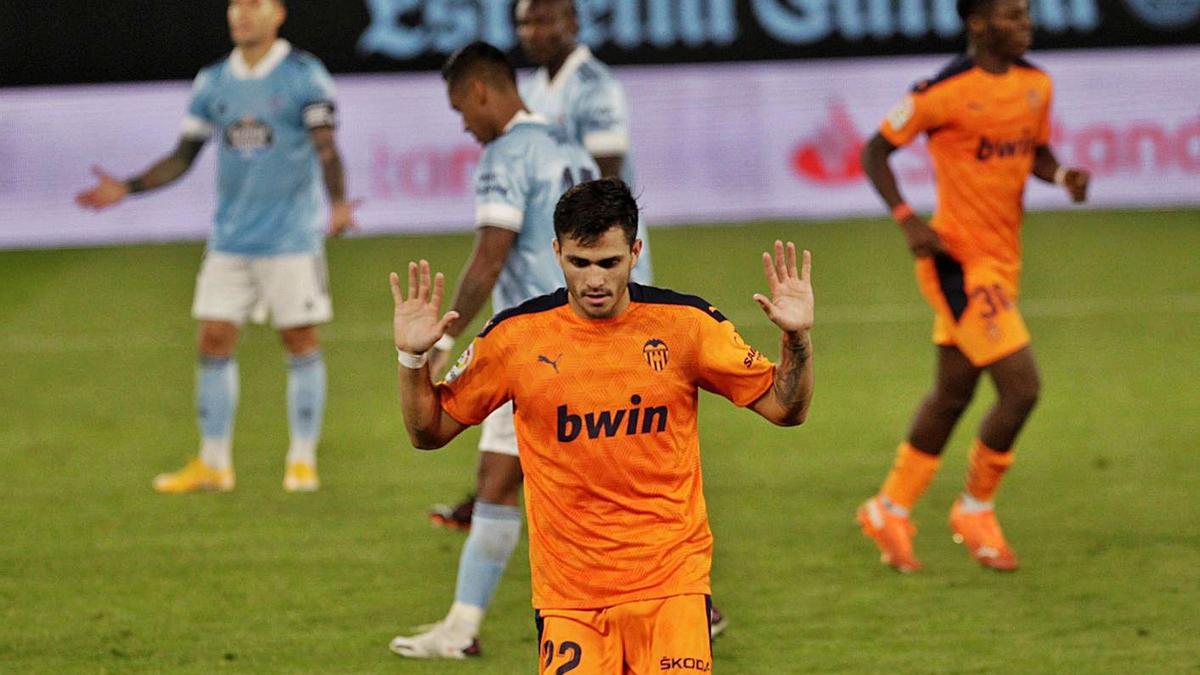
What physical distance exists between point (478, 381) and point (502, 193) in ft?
5.16

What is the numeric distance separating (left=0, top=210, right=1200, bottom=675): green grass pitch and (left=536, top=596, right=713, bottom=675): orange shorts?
5.39 feet

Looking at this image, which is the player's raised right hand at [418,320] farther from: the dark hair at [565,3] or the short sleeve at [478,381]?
the dark hair at [565,3]

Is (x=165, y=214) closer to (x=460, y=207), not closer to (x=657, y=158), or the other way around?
(x=460, y=207)

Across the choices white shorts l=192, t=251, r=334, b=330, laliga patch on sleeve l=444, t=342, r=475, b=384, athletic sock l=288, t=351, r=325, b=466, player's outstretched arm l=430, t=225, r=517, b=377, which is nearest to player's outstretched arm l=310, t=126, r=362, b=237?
white shorts l=192, t=251, r=334, b=330

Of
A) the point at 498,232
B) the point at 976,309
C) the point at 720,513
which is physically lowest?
the point at 720,513

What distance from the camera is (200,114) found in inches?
366

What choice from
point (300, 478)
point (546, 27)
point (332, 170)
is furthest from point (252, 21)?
point (300, 478)

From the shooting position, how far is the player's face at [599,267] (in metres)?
4.72

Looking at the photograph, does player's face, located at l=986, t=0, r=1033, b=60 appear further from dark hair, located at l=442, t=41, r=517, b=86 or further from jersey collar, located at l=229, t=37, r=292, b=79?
jersey collar, located at l=229, t=37, r=292, b=79

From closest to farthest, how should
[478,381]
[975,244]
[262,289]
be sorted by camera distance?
[478,381] < [975,244] < [262,289]

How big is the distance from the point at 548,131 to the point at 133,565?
8.97 ft

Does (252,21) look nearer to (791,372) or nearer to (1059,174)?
(1059,174)

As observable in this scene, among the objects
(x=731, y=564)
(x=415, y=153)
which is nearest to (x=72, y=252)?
(x=415, y=153)

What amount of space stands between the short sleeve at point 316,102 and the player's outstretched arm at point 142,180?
65cm
